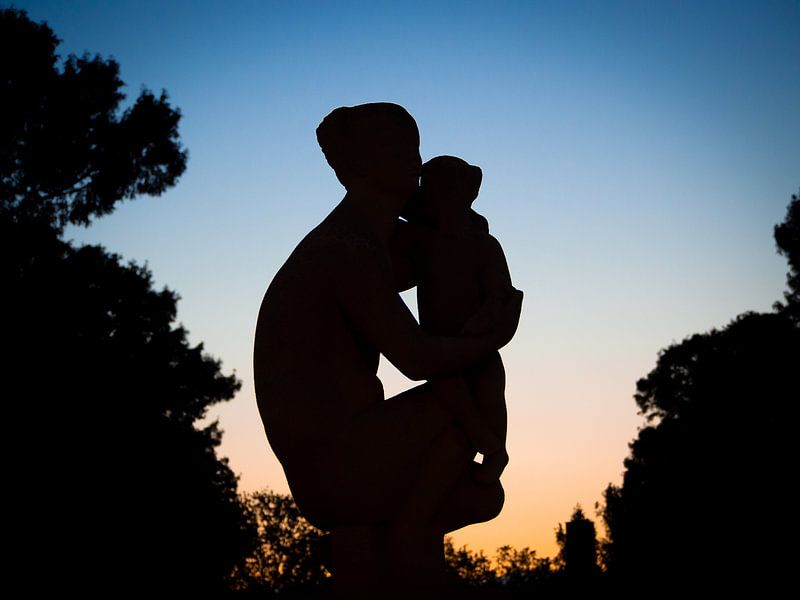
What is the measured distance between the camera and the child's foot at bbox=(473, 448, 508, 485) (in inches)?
197

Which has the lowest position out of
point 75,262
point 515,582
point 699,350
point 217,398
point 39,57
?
point 515,582

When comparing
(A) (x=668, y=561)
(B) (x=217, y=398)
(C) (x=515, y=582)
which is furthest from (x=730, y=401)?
(B) (x=217, y=398)

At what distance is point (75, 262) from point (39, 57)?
4.01 metres

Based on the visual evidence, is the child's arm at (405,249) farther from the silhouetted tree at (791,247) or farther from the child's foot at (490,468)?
the silhouetted tree at (791,247)

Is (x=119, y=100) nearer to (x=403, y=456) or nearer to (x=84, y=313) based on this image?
(x=84, y=313)

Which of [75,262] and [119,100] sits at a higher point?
[119,100]

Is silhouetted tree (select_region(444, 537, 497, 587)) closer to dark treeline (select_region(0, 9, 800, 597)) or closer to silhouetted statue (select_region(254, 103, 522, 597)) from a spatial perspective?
dark treeline (select_region(0, 9, 800, 597))

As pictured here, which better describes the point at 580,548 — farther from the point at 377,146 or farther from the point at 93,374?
the point at 93,374

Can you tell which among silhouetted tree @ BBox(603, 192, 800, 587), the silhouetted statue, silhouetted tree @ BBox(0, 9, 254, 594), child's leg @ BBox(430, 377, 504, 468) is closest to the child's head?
the silhouetted statue

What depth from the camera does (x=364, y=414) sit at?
4.86 m

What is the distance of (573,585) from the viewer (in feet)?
30.9

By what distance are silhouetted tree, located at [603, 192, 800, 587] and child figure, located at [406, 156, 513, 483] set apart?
15.1 metres

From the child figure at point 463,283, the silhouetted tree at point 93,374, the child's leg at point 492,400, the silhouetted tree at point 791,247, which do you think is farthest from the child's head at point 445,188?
the silhouetted tree at point 791,247

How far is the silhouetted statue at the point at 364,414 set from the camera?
4.77 m
